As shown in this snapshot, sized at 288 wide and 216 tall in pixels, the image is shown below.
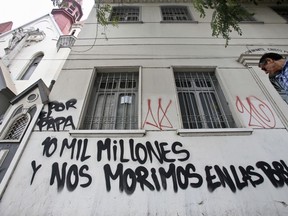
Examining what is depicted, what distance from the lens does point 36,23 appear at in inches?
512

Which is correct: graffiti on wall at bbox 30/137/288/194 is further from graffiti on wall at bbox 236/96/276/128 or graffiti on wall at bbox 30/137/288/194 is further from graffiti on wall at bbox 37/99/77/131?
graffiti on wall at bbox 236/96/276/128

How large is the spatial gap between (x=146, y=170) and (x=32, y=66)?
9.84 meters

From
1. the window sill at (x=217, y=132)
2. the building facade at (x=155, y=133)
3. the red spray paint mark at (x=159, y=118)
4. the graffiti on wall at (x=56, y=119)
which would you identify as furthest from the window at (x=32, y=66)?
the window sill at (x=217, y=132)

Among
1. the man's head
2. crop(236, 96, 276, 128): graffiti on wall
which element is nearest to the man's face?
the man's head

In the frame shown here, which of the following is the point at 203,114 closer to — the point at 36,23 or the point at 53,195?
the point at 53,195

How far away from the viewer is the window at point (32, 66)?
8.81m

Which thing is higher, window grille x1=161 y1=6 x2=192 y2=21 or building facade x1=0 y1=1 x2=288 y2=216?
window grille x1=161 y1=6 x2=192 y2=21

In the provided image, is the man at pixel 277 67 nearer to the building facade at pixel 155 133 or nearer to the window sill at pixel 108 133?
the building facade at pixel 155 133

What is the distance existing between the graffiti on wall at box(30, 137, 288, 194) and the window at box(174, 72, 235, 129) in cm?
98

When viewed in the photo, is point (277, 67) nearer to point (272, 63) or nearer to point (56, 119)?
point (272, 63)

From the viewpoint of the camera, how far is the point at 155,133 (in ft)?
11.2

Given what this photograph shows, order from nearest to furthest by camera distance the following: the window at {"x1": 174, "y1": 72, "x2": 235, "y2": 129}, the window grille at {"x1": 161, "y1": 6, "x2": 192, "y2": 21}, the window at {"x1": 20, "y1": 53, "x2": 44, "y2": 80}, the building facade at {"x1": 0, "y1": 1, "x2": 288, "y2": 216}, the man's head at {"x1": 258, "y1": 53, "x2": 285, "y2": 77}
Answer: the man's head at {"x1": 258, "y1": 53, "x2": 285, "y2": 77} < the building facade at {"x1": 0, "y1": 1, "x2": 288, "y2": 216} < the window at {"x1": 174, "y1": 72, "x2": 235, "y2": 129} < the window grille at {"x1": 161, "y1": 6, "x2": 192, "y2": 21} < the window at {"x1": 20, "y1": 53, "x2": 44, "y2": 80}

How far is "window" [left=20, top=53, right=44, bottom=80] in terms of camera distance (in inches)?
347

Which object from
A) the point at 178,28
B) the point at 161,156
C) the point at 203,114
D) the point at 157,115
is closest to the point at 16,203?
the point at 161,156
